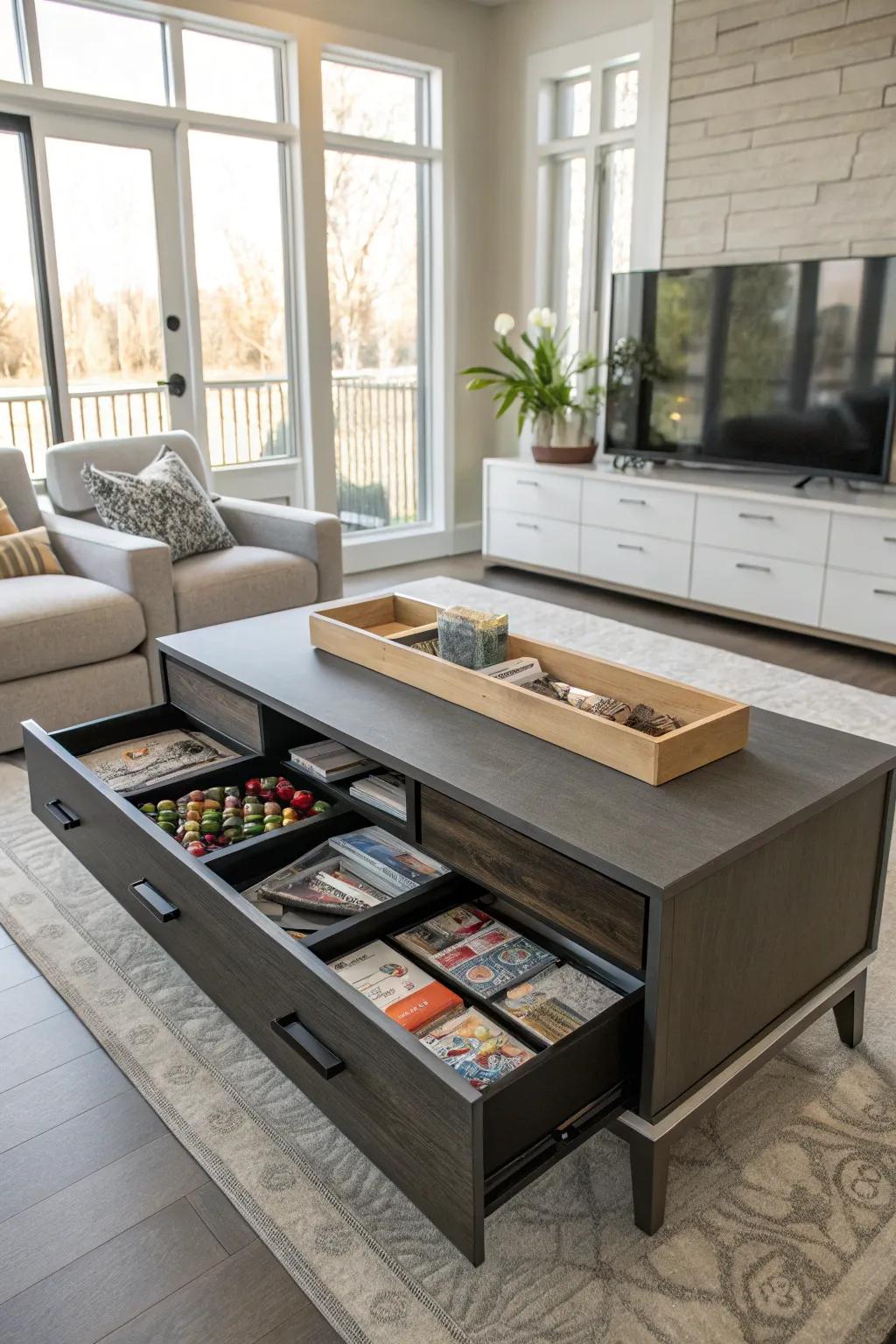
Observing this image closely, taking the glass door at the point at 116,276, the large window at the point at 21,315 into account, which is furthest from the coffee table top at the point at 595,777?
the glass door at the point at 116,276

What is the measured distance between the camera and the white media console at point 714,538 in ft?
12.1

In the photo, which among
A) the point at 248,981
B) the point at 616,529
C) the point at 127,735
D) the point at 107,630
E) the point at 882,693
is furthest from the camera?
the point at 616,529

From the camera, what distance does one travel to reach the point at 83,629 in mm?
2861

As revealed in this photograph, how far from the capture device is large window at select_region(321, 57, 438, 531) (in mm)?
4730

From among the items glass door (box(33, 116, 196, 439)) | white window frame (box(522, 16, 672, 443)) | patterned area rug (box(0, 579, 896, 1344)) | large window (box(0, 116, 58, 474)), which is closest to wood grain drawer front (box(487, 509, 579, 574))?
white window frame (box(522, 16, 672, 443))

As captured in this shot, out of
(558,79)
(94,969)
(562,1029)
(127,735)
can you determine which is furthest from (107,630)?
(558,79)

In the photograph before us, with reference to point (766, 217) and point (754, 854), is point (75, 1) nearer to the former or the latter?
point (766, 217)

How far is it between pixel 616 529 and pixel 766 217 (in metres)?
1.36

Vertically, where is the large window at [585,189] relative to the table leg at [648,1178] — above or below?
above

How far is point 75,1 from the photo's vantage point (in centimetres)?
378

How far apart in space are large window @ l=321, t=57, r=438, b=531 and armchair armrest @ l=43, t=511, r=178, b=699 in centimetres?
204

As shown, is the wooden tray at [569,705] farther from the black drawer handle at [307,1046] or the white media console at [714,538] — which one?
the white media console at [714,538]

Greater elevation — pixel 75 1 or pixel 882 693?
pixel 75 1

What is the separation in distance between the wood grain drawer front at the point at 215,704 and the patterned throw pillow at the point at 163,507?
1.19 metres
